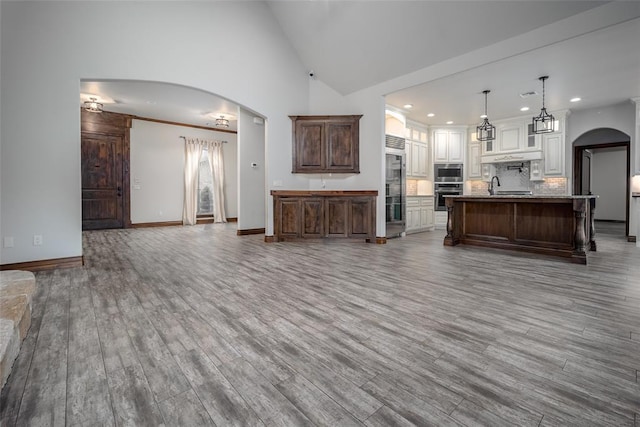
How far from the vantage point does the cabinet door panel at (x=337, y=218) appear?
18.6 feet

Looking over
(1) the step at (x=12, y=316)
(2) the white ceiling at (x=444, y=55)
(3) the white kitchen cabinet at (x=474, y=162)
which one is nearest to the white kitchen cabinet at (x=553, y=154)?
(2) the white ceiling at (x=444, y=55)

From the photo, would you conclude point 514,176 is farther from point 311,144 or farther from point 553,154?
point 311,144

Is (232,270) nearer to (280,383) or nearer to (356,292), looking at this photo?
(356,292)

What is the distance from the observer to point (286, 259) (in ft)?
13.7

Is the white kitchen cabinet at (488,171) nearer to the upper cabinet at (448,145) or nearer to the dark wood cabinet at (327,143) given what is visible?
the upper cabinet at (448,145)

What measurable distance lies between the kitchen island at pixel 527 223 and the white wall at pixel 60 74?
5.01 m

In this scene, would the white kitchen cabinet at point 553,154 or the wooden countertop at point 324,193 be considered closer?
the wooden countertop at point 324,193

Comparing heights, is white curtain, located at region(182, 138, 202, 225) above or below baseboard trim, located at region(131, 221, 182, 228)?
above

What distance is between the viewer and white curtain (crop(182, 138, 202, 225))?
9.13 meters

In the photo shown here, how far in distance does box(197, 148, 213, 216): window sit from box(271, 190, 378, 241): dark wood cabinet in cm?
484

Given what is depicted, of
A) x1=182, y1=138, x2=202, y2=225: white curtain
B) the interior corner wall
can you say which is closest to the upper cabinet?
the interior corner wall

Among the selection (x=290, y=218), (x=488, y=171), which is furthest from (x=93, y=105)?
(x=488, y=171)

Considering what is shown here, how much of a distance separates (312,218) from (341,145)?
157 centimetres

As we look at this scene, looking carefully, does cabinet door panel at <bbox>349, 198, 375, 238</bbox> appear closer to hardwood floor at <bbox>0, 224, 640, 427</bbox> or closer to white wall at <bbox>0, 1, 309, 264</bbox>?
hardwood floor at <bbox>0, 224, 640, 427</bbox>
